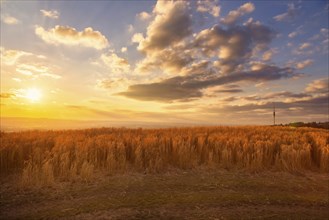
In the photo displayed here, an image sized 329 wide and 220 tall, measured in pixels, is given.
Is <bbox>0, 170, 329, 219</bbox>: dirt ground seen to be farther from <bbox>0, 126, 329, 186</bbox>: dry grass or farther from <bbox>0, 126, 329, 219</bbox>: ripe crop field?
<bbox>0, 126, 329, 186</bbox>: dry grass

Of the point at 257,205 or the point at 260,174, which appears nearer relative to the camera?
the point at 257,205

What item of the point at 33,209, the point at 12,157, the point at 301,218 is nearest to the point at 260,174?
the point at 301,218

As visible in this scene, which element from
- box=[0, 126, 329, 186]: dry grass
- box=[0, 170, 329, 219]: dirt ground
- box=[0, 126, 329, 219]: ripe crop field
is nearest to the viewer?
box=[0, 170, 329, 219]: dirt ground

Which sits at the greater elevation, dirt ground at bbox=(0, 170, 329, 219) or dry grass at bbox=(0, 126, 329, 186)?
dry grass at bbox=(0, 126, 329, 186)

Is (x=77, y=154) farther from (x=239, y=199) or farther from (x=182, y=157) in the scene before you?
(x=239, y=199)

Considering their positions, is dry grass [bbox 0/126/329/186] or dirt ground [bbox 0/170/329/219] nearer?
dirt ground [bbox 0/170/329/219]

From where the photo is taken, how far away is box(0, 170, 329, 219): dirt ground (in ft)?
22.3

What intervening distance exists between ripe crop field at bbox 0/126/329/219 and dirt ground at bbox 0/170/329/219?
2 cm

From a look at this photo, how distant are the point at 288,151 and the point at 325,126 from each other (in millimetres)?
32772

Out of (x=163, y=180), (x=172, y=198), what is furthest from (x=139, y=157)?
(x=172, y=198)

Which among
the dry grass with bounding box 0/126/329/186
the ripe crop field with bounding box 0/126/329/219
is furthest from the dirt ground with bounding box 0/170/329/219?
the dry grass with bounding box 0/126/329/186

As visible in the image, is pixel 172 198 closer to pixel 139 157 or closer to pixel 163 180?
pixel 163 180

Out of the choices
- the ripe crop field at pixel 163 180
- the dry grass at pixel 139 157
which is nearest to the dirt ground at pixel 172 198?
the ripe crop field at pixel 163 180

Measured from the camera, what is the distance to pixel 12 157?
9.79 meters
